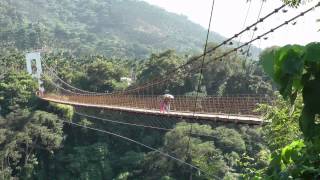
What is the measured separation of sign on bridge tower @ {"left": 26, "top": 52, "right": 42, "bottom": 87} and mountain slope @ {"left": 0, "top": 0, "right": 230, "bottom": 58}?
2719cm

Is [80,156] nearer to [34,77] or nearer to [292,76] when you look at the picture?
[34,77]

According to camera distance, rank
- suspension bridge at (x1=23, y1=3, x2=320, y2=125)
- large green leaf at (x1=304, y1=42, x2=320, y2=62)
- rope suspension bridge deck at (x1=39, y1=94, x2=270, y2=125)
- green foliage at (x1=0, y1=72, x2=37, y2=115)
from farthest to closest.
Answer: green foliage at (x1=0, y1=72, x2=37, y2=115)
rope suspension bridge deck at (x1=39, y1=94, x2=270, y2=125)
suspension bridge at (x1=23, y1=3, x2=320, y2=125)
large green leaf at (x1=304, y1=42, x2=320, y2=62)

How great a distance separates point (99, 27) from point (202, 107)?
86287 mm

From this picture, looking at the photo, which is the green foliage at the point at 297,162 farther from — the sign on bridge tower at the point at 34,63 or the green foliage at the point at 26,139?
the sign on bridge tower at the point at 34,63

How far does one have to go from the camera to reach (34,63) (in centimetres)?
2873

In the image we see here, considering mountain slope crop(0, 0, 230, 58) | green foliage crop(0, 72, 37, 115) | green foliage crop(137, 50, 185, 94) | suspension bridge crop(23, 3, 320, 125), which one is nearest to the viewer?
suspension bridge crop(23, 3, 320, 125)

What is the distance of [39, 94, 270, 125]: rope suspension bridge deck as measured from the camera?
647 cm

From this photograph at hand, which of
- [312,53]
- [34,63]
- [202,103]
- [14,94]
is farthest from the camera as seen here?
[34,63]

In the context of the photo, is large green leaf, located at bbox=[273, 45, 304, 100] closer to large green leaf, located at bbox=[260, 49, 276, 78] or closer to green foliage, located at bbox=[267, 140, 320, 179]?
large green leaf, located at bbox=[260, 49, 276, 78]

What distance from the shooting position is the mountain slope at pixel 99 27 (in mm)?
65500

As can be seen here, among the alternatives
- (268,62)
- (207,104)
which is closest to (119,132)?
(207,104)

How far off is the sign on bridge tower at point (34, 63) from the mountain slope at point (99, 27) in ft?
89.2

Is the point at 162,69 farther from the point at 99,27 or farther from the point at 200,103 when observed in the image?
the point at 99,27

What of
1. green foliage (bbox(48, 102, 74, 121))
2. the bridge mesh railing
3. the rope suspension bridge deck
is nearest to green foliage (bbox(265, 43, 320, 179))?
the rope suspension bridge deck
